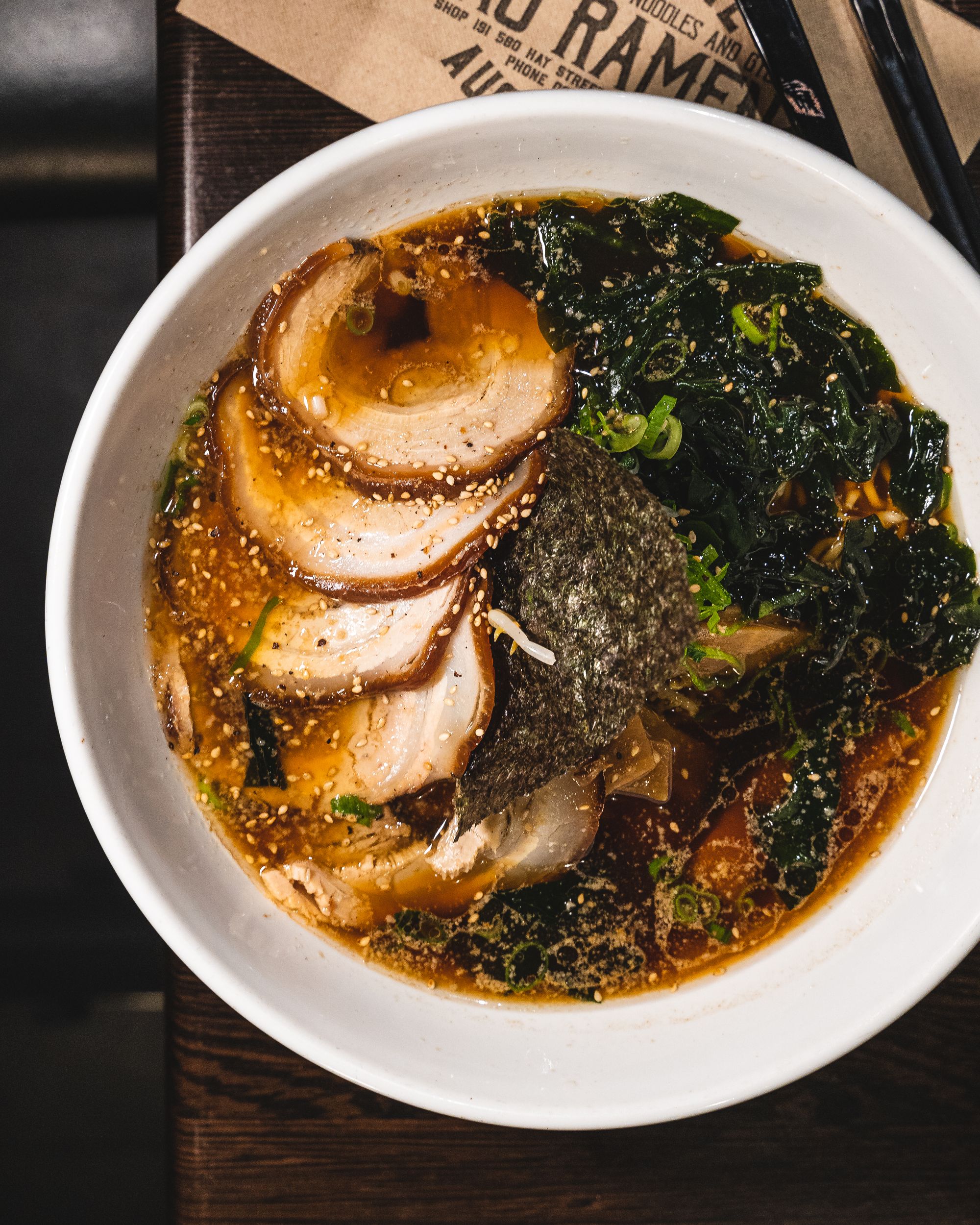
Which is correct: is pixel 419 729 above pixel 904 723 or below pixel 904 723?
below

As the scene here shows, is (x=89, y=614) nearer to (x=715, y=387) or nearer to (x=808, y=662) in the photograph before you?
(x=715, y=387)

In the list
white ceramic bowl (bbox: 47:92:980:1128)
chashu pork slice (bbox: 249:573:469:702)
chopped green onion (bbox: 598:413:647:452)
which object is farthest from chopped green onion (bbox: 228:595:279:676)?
chopped green onion (bbox: 598:413:647:452)

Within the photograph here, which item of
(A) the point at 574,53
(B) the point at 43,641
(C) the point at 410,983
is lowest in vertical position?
(B) the point at 43,641

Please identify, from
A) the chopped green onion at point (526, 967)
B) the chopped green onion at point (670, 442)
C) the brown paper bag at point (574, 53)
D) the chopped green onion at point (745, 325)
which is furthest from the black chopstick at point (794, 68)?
the chopped green onion at point (526, 967)

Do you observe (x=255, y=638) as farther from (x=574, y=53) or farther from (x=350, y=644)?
(x=574, y=53)

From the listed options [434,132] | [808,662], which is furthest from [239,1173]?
[434,132]

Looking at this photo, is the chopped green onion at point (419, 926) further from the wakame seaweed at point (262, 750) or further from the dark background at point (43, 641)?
the dark background at point (43, 641)

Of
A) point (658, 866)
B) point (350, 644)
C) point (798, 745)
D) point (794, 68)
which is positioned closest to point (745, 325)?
point (794, 68)
